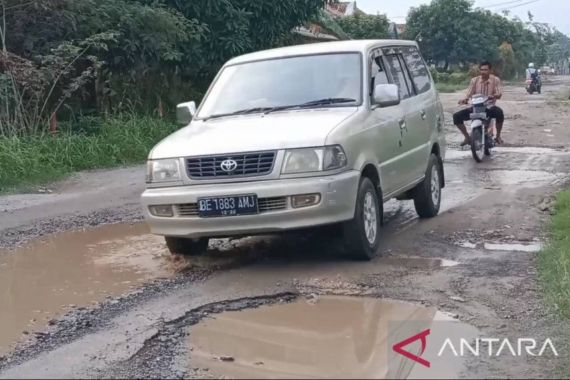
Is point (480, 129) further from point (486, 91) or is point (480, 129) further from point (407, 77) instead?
point (407, 77)

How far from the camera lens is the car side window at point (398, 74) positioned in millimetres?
8352

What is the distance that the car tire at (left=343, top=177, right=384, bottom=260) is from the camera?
667 cm

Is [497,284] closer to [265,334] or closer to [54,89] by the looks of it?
[265,334]

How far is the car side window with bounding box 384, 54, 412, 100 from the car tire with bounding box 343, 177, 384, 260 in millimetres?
1587

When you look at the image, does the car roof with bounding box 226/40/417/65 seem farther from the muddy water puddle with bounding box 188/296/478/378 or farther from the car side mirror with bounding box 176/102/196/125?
the muddy water puddle with bounding box 188/296/478/378

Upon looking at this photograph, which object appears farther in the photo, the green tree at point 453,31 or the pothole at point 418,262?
the green tree at point 453,31

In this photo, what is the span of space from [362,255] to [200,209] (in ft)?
4.35

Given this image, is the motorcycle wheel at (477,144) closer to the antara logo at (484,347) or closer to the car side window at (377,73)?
the car side window at (377,73)

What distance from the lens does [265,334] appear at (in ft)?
16.8

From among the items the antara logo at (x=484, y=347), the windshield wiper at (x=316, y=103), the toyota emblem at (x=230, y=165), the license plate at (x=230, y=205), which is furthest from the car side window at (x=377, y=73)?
the antara logo at (x=484, y=347)

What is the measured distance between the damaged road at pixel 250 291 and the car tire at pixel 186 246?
0.45 feet

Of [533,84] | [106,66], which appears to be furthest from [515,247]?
[533,84]

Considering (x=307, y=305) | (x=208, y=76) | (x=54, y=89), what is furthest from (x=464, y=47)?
(x=307, y=305)

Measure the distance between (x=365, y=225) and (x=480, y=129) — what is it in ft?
24.3
